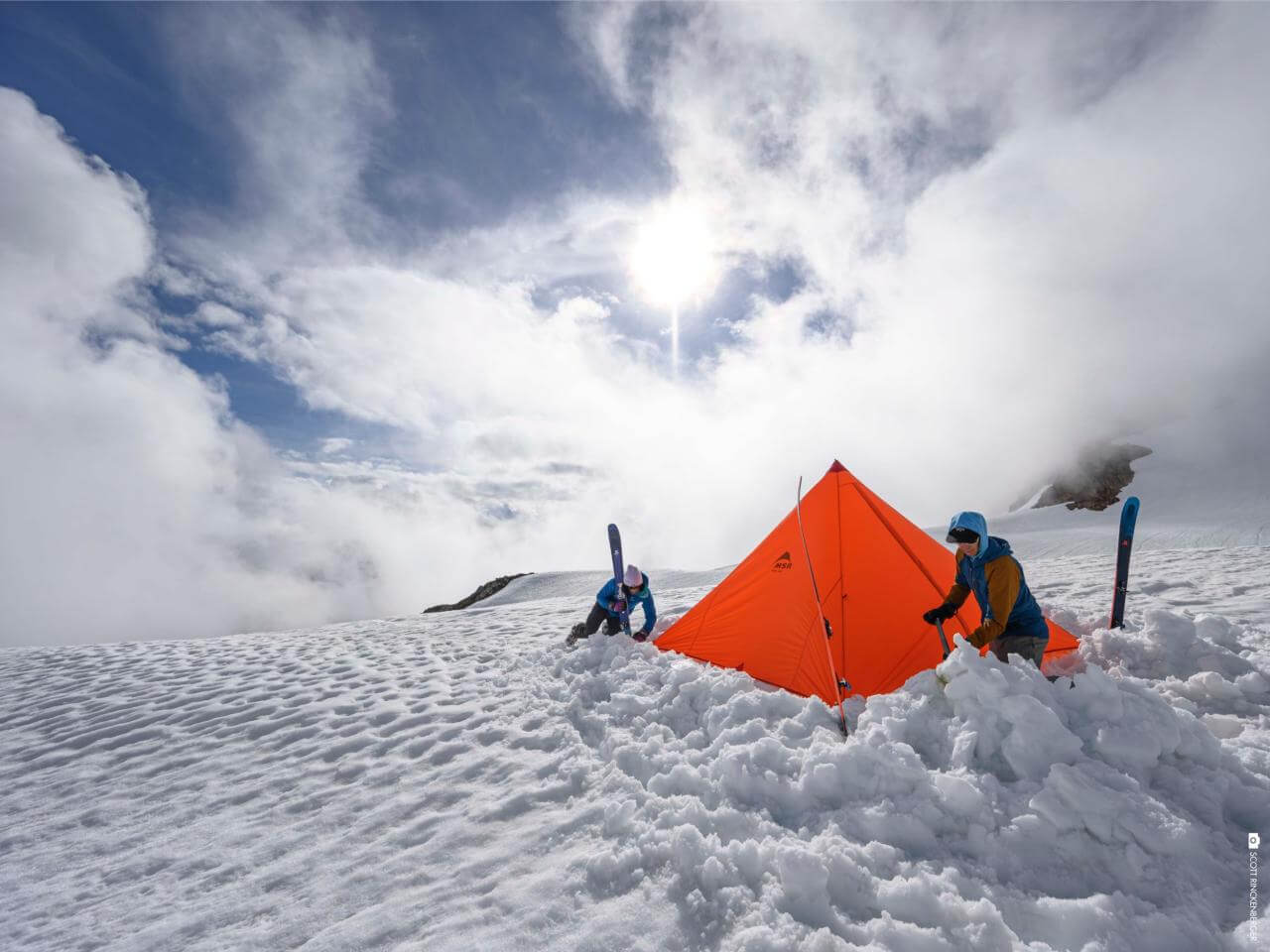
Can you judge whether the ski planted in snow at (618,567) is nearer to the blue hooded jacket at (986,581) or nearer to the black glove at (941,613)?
the black glove at (941,613)

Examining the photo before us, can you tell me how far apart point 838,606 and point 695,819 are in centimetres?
311

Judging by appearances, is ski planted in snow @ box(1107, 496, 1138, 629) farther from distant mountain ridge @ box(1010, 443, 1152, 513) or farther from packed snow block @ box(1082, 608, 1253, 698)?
distant mountain ridge @ box(1010, 443, 1152, 513)

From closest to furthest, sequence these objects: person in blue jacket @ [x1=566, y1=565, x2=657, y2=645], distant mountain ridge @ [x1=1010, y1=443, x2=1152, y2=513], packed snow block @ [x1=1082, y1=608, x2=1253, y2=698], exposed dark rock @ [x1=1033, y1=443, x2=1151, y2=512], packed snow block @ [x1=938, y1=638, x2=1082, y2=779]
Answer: packed snow block @ [x1=938, y1=638, x2=1082, y2=779], packed snow block @ [x1=1082, y1=608, x2=1253, y2=698], person in blue jacket @ [x1=566, y1=565, x2=657, y2=645], distant mountain ridge @ [x1=1010, y1=443, x2=1152, y2=513], exposed dark rock @ [x1=1033, y1=443, x2=1151, y2=512]

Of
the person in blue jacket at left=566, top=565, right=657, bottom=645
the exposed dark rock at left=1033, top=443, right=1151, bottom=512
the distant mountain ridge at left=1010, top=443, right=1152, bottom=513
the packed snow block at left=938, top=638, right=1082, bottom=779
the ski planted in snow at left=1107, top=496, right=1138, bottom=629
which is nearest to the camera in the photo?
the packed snow block at left=938, top=638, right=1082, bottom=779

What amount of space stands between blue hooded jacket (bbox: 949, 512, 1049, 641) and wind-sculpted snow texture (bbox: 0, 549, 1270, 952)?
2.59 feet

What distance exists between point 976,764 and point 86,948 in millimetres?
5657

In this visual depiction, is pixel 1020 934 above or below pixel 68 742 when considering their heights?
below

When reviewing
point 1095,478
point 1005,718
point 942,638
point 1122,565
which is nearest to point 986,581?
point 942,638

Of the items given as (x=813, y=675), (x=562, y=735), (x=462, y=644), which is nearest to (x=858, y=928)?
(x=813, y=675)

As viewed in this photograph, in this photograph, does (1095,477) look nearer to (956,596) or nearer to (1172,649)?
(1172,649)

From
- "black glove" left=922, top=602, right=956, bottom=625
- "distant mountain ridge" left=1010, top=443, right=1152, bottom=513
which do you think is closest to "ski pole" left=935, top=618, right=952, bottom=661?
"black glove" left=922, top=602, right=956, bottom=625

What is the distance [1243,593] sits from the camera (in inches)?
325

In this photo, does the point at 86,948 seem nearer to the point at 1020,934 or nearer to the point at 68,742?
the point at 68,742

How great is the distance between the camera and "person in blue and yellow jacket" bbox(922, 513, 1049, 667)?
447cm
